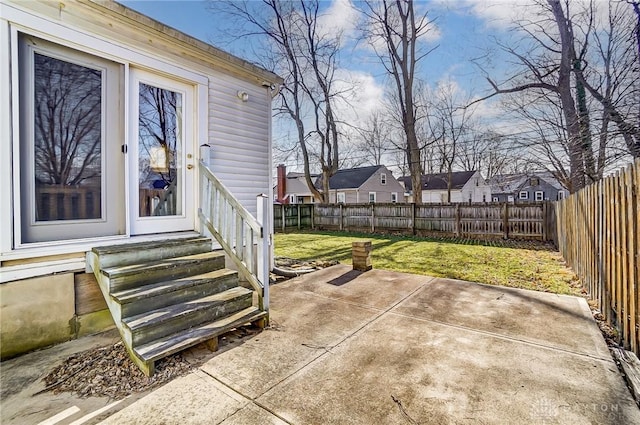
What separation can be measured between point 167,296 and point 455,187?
3061 cm

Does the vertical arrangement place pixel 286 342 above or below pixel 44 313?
below

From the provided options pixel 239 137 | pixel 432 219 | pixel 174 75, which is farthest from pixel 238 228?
pixel 432 219

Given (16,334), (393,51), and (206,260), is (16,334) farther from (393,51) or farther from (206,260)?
(393,51)

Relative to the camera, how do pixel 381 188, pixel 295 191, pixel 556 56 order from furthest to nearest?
pixel 295 191
pixel 381 188
pixel 556 56

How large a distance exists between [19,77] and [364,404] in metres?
4.10

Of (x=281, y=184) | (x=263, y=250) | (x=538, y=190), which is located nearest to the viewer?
(x=263, y=250)

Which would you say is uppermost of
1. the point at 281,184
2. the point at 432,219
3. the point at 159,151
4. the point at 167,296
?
the point at 281,184

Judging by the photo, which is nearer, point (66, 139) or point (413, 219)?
point (66, 139)

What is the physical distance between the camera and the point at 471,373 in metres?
2.41

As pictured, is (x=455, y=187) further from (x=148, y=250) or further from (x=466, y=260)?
(x=148, y=250)

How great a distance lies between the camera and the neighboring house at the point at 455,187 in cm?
2962

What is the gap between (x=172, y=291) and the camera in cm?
295

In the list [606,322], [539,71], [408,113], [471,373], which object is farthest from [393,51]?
[471,373]

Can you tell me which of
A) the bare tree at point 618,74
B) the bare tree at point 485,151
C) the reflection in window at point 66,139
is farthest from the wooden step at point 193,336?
the bare tree at point 485,151
